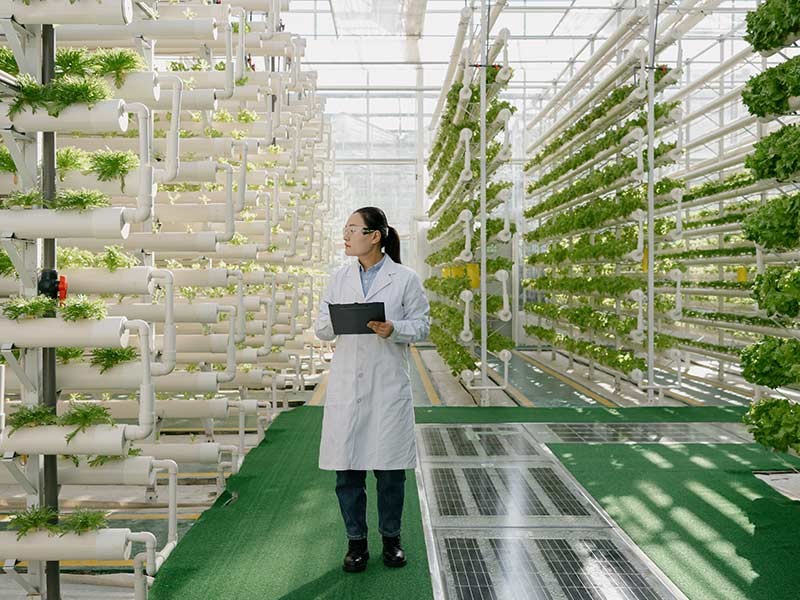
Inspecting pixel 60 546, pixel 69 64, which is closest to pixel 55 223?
pixel 69 64

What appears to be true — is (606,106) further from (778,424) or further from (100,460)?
(100,460)

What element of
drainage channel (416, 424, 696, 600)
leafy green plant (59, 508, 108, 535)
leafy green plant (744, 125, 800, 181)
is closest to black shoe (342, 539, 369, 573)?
drainage channel (416, 424, 696, 600)

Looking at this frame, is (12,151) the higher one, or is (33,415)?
(12,151)

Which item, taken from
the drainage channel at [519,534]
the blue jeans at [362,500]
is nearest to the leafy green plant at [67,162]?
the blue jeans at [362,500]

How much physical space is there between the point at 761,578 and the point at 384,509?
173cm

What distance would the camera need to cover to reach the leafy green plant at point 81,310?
279cm

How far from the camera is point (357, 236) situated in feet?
11.1

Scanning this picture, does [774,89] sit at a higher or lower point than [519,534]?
higher

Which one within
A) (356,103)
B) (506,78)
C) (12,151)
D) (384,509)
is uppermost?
(356,103)

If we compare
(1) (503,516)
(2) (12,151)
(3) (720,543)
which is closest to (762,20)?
(3) (720,543)

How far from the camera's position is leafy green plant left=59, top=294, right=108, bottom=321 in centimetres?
279

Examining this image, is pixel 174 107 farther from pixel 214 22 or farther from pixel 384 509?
pixel 384 509

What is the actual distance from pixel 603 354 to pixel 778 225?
4808mm

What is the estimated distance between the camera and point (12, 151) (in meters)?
2.84
